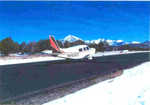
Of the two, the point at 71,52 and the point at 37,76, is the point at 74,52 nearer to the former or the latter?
the point at 71,52

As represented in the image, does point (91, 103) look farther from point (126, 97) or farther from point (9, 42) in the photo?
point (9, 42)

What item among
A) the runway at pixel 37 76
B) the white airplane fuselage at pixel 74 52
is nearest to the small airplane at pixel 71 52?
the white airplane fuselage at pixel 74 52

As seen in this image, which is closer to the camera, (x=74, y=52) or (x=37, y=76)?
(x=37, y=76)

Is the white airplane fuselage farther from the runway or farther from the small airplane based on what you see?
the runway

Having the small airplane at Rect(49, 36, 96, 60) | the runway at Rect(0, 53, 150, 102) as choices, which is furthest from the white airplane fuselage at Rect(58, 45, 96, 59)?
the runway at Rect(0, 53, 150, 102)

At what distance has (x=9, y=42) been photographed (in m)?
51.7

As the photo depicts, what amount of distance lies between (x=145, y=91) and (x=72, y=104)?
8.36ft

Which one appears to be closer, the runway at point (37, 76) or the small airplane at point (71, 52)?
the runway at point (37, 76)

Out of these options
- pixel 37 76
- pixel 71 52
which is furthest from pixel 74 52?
pixel 37 76

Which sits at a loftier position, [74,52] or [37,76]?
[74,52]

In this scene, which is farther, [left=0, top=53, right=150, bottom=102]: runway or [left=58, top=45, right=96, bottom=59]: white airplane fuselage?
[left=58, top=45, right=96, bottom=59]: white airplane fuselage

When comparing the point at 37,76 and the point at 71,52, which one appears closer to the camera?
the point at 37,76

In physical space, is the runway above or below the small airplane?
below

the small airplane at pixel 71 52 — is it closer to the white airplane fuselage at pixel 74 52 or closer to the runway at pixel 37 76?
the white airplane fuselage at pixel 74 52
